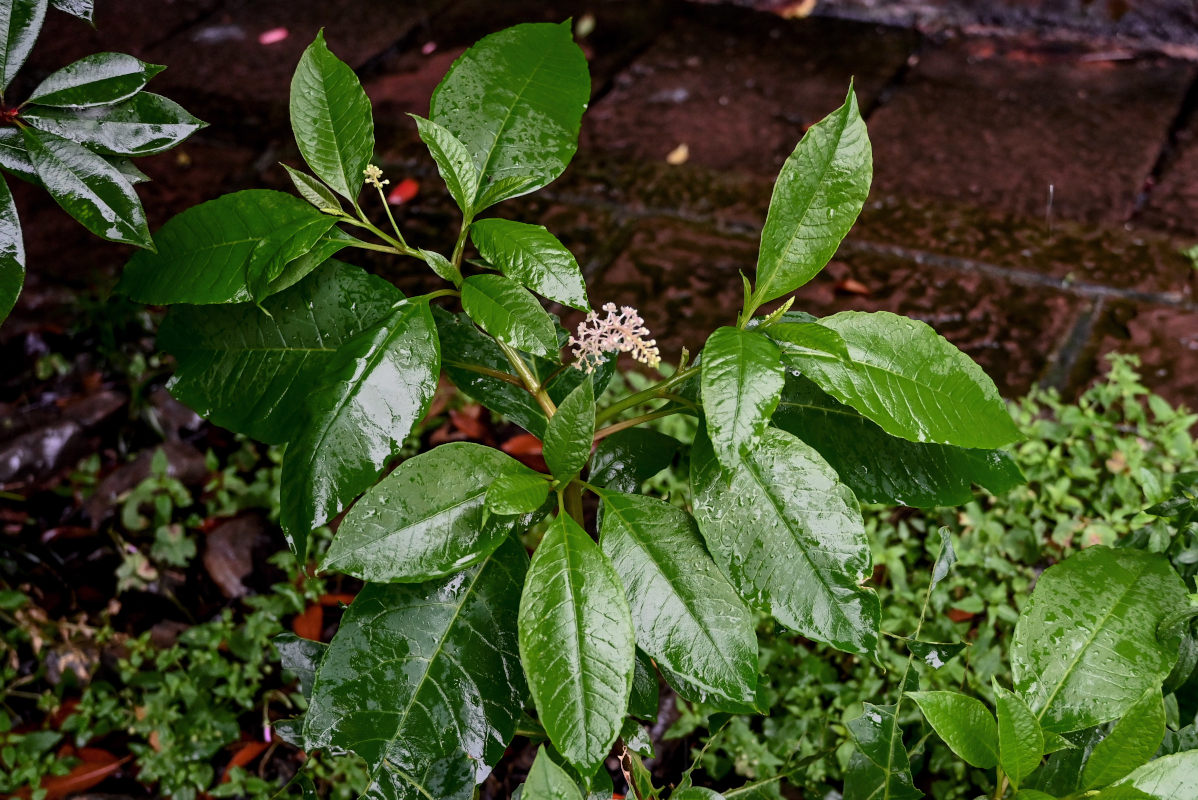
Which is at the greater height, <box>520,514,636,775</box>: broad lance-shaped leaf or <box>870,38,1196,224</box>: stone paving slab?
<box>520,514,636,775</box>: broad lance-shaped leaf

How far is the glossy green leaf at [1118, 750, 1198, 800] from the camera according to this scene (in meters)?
0.90

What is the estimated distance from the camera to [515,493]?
95 cm

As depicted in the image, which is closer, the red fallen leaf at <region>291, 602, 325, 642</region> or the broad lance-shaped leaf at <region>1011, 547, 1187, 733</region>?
the broad lance-shaped leaf at <region>1011, 547, 1187, 733</region>

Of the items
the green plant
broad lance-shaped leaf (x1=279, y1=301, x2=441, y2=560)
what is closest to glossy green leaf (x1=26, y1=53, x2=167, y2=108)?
the green plant

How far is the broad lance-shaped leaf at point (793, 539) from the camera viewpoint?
96 cm

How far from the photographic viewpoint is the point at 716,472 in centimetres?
99

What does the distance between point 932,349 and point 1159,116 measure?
288cm

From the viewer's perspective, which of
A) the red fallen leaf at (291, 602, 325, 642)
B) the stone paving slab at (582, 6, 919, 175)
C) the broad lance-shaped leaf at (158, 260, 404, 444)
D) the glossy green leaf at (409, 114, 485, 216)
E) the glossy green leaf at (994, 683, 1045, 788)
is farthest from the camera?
the stone paving slab at (582, 6, 919, 175)

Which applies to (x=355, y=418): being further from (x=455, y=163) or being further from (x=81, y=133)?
(x=81, y=133)

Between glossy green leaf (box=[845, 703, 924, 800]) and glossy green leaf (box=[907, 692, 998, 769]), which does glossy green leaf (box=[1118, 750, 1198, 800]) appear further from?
glossy green leaf (box=[845, 703, 924, 800])

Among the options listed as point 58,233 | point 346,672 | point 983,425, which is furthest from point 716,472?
point 58,233

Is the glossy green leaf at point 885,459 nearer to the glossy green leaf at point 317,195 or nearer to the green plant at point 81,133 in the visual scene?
the glossy green leaf at point 317,195

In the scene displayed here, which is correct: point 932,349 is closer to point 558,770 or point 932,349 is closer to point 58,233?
point 558,770

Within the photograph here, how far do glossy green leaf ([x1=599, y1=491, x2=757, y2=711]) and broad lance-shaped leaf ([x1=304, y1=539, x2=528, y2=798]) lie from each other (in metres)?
0.16
